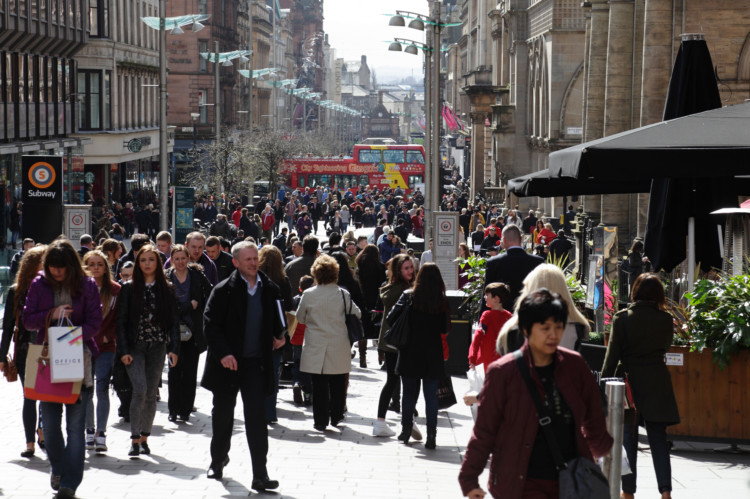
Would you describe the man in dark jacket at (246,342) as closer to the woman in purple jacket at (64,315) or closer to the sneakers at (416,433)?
the woman in purple jacket at (64,315)

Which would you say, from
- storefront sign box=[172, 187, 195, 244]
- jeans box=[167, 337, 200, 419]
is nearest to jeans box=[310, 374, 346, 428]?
jeans box=[167, 337, 200, 419]

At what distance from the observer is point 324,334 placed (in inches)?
467

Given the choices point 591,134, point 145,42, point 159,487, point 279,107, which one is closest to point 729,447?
point 159,487

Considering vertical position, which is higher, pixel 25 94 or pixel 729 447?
pixel 25 94

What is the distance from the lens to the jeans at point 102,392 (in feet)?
34.5

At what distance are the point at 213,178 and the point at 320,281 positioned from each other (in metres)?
46.5

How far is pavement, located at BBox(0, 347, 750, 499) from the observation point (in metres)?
9.23

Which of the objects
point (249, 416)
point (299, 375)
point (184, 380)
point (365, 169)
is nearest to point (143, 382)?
point (249, 416)

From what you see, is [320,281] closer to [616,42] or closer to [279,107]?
[616,42]

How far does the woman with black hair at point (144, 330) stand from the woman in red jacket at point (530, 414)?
17.0 ft

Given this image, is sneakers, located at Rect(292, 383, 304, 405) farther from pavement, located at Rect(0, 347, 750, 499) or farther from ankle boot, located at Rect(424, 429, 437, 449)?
ankle boot, located at Rect(424, 429, 437, 449)

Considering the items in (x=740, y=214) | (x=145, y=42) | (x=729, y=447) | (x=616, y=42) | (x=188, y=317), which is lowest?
(x=729, y=447)

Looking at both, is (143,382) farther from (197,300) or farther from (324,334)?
(324,334)

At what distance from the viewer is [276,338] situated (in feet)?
31.1
